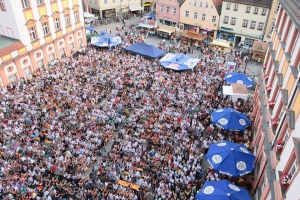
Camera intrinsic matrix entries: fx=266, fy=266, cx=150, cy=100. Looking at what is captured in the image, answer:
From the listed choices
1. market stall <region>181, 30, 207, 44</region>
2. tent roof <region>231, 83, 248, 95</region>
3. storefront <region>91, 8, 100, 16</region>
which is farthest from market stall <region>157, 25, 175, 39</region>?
tent roof <region>231, 83, 248, 95</region>

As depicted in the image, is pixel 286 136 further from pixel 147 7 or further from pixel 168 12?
pixel 147 7

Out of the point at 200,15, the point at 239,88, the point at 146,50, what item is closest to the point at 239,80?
the point at 239,88

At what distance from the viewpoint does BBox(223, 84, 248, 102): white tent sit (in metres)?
25.8

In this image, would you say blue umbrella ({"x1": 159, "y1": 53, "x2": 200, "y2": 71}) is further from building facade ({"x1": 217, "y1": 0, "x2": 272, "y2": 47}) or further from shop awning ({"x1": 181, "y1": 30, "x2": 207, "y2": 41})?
building facade ({"x1": 217, "y1": 0, "x2": 272, "y2": 47})

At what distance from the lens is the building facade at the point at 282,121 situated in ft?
38.9

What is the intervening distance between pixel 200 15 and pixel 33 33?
25027 millimetres

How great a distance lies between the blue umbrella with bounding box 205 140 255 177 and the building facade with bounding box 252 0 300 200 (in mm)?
948

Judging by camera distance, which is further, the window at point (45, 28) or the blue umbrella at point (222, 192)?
the window at point (45, 28)

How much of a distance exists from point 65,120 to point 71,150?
3.74 metres

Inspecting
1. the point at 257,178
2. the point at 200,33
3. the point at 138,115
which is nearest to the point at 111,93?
the point at 138,115

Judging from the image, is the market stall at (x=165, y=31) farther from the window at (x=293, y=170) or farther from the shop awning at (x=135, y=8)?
the window at (x=293, y=170)

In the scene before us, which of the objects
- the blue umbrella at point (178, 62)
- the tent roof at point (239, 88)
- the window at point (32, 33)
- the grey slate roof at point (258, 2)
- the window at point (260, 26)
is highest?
the grey slate roof at point (258, 2)

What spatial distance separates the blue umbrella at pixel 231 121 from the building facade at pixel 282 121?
4.56 feet

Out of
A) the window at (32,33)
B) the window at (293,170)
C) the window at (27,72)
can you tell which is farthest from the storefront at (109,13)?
the window at (293,170)
